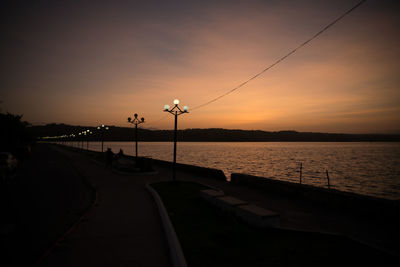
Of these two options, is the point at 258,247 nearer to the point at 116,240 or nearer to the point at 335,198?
the point at 116,240

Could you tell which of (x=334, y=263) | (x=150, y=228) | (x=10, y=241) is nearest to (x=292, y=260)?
(x=334, y=263)

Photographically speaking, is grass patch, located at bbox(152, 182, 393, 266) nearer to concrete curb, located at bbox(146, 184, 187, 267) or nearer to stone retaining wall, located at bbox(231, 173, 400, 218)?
concrete curb, located at bbox(146, 184, 187, 267)

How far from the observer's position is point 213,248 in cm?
597

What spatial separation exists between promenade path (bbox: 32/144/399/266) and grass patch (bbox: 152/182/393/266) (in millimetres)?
636

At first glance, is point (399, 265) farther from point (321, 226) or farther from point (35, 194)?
point (35, 194)

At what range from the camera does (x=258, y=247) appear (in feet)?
19.9

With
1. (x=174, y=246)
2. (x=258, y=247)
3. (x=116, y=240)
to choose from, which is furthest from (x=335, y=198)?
(x=116, y=240)

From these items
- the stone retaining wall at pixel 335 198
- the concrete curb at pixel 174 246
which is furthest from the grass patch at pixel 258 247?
the stone retaining wall at pixel 335 198

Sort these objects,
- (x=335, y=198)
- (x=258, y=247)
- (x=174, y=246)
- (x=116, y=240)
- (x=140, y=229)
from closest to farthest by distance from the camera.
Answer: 1. (x=174, y=246)
2. (x=258, y=247)
3. (x=116, y=240)
4. (x=140, y=229)
5. (x=335, y=198)

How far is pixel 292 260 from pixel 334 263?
2.95ft

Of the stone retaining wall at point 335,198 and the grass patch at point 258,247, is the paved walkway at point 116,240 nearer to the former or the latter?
the grass patch at point 258,247

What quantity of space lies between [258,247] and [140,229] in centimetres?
366

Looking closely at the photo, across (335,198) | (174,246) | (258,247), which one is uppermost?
(335,198)

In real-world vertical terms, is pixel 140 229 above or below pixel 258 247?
below
